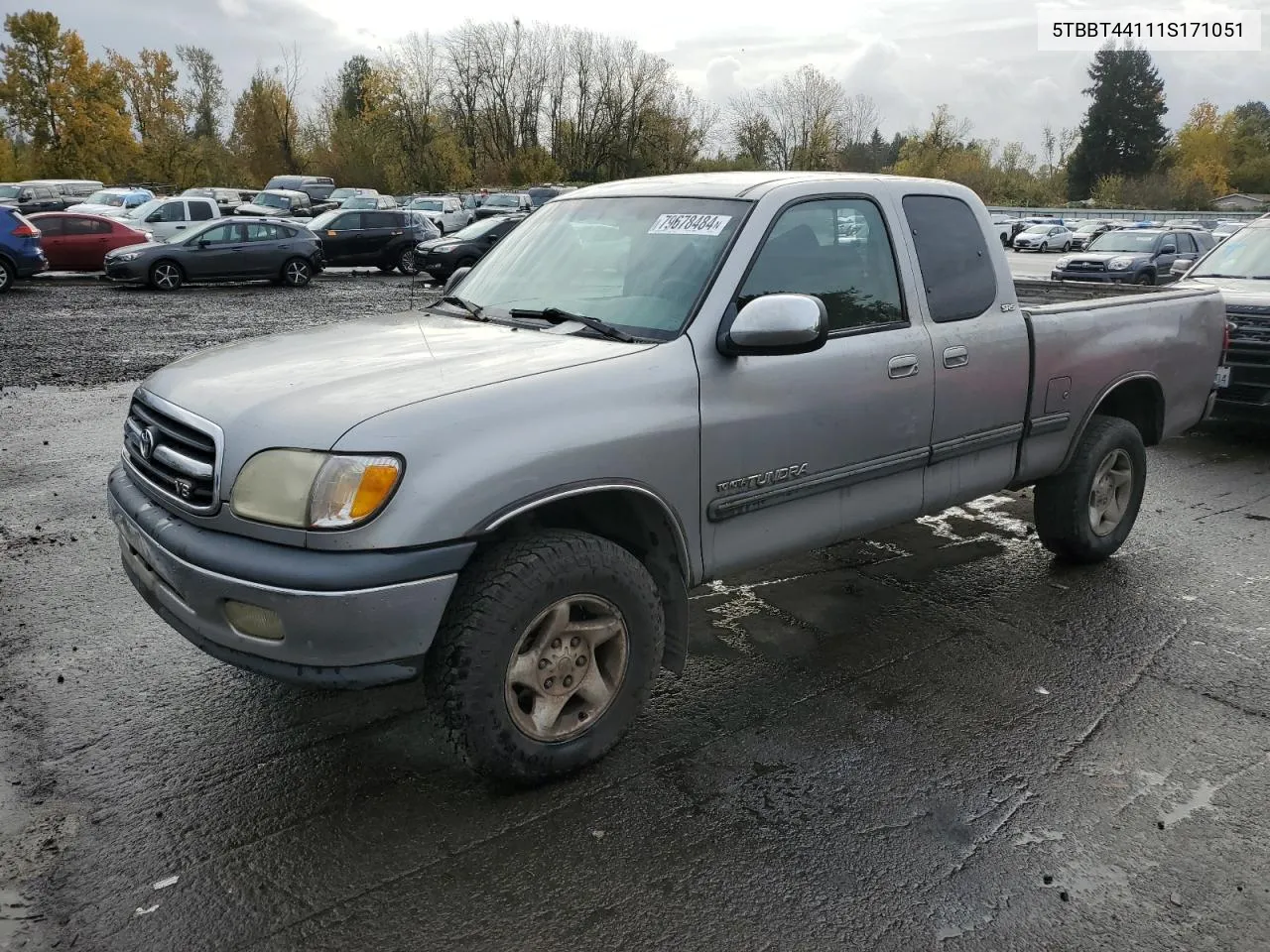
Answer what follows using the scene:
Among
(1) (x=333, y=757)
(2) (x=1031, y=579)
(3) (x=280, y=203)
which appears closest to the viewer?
(1) (x=333, y=757)

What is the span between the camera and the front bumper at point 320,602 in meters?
2.74

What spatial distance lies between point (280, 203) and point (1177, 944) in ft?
131

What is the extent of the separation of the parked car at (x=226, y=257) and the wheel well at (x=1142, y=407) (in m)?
19.5

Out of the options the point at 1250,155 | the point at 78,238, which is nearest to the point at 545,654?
the point at 78,238

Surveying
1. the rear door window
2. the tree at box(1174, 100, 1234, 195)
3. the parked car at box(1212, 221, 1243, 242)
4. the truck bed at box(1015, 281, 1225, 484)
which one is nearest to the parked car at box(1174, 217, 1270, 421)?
the truck bed at box(1015, 281, 1225, 484)

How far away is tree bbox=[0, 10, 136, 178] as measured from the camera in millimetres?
54656

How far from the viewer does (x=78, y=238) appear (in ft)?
71.3

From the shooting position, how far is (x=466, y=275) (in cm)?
472

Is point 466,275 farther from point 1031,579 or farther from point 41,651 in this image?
point 1031,579

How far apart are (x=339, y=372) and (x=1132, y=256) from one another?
21.8 meters

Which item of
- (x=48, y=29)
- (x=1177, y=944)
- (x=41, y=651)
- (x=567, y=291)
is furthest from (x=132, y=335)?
(x=48, y=29)

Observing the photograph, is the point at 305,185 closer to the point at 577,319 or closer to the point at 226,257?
the point at 226,257

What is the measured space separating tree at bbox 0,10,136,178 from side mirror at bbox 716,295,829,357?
63.5 metres

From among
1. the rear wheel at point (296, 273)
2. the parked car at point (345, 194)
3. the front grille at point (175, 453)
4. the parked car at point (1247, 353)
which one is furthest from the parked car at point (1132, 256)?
the parked car at point (345, 194)
